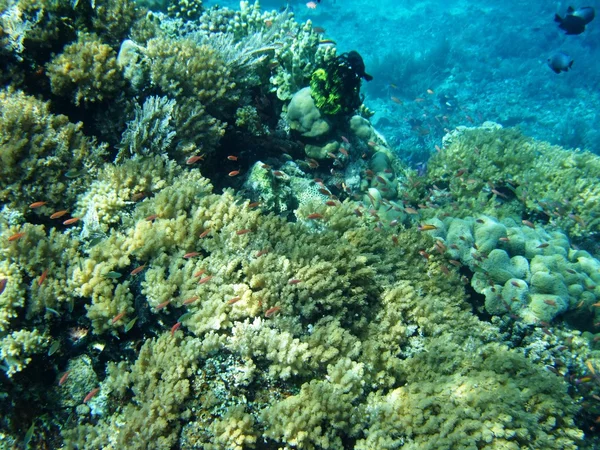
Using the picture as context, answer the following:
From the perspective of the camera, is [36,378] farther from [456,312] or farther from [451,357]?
[456,312]

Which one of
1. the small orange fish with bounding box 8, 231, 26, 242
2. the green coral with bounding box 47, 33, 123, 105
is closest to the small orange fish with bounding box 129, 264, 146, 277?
the small orange fish with bounding box 8, 231, 26, 242

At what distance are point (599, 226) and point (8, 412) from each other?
12.0m

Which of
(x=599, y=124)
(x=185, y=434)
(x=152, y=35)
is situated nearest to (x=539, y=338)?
(x=185, y=434)

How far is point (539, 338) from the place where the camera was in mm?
5738

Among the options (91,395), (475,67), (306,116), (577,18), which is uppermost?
(475,67)

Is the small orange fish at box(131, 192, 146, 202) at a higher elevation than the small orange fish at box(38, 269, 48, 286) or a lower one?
higher

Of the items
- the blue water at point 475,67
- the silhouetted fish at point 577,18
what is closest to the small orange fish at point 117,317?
the blue water at point 475,67

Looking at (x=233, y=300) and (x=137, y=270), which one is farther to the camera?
(x=137, y=270)

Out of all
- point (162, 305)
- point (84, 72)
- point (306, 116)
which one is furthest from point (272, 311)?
point (306, 116)

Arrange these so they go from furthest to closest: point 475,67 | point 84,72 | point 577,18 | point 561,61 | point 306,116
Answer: point 475,67 < point 577,18 < point 561,61 < point 306,116 < point 84,72

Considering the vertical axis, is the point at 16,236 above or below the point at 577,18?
below

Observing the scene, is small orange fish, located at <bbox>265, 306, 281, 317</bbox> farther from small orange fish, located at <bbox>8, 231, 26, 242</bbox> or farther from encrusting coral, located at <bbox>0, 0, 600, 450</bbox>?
small orange fish, located at <bbox>8, 231, 26, 242</bbox>

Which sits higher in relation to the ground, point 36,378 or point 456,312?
point 456,312

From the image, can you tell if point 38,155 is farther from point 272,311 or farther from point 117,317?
point 272,311
